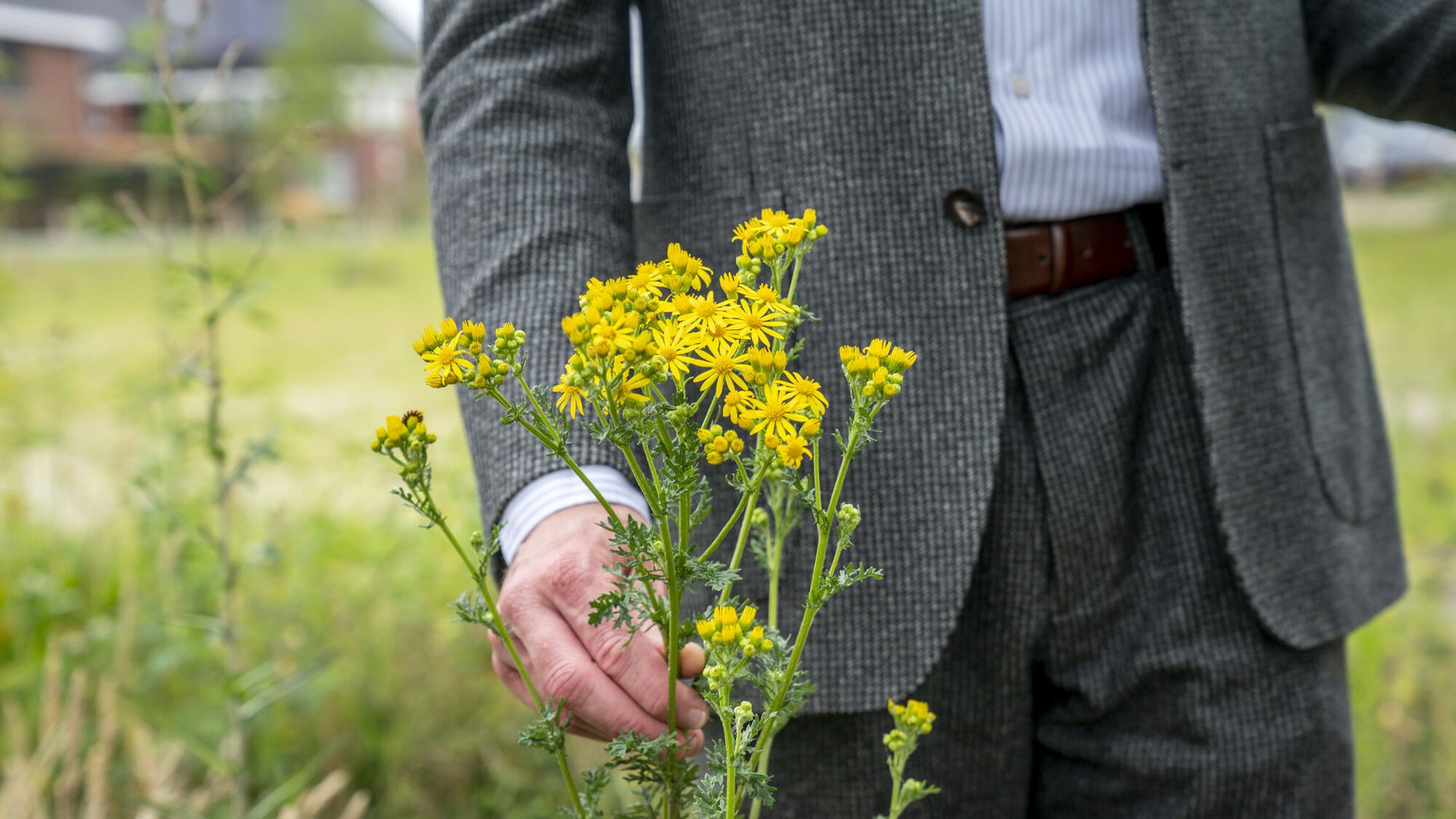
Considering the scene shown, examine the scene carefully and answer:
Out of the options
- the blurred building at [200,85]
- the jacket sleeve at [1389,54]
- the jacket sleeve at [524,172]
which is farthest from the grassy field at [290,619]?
the blurred building at [200,85]

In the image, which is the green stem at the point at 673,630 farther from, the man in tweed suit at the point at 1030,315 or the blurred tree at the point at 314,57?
the blurred tree at the point at 314,57

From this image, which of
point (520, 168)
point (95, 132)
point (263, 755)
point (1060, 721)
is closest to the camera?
point (520, 168)

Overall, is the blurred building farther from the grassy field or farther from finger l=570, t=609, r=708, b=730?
finger l=570, t=609, r=708, b=730

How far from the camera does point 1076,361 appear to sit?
4.19ft

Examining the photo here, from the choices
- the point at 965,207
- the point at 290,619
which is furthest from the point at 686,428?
the point at 290,619

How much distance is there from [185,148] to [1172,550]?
63.8 inches

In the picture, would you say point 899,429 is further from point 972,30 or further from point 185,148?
point 185,148

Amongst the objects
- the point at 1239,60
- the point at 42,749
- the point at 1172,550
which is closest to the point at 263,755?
the point at 42,749

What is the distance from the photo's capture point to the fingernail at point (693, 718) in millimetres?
770

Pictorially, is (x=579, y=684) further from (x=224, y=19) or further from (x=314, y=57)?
(x=224, y=19)

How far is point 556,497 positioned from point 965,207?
1.82 ft

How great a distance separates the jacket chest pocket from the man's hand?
2.95ft

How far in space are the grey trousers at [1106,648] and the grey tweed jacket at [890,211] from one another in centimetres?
6

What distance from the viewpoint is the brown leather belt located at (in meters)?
1.27
